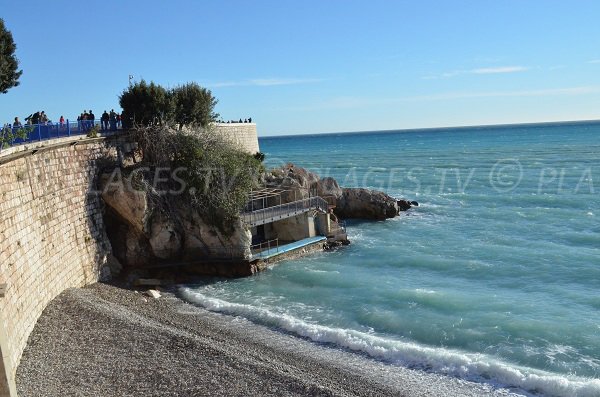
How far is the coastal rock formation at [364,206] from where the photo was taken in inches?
1606

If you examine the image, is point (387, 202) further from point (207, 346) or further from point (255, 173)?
point (207, 346)

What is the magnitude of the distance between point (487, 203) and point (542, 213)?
21.1 ft

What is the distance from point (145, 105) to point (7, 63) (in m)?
7.49

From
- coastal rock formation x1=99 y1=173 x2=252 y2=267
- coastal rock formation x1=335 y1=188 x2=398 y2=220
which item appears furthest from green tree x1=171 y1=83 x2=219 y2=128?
coastal rock formation x1=335 y1=188 x2=398 y2=220

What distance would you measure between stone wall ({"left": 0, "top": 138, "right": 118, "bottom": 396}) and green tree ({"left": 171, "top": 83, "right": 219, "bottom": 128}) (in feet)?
21.1

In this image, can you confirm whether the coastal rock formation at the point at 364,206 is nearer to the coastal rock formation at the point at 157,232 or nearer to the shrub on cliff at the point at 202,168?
the shrub on cliff at the point at 202,168

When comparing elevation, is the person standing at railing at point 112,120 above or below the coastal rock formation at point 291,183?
above

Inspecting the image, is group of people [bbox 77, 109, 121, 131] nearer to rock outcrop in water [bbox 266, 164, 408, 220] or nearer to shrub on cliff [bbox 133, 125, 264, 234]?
shrub on cliff [bbox 133, 125, 264, 234]

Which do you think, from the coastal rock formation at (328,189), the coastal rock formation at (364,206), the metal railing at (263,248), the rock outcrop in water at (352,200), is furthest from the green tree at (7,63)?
the coastal rock formation at (364,206)

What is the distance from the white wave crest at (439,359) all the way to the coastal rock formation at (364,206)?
20463 millimetres

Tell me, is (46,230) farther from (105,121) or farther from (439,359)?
(439,359)

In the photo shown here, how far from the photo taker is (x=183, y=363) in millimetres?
15664

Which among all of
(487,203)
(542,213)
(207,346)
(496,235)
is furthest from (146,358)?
(487,203)

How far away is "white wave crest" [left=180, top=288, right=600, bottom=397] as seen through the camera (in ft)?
50.7
